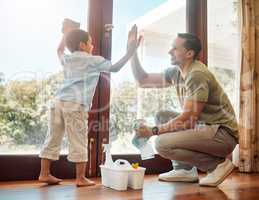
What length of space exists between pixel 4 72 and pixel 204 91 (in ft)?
4.02

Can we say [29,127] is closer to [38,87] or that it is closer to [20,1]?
[38,87]

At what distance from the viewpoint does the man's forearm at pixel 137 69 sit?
7.34 ft

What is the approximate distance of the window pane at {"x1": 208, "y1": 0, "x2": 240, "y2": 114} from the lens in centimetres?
281

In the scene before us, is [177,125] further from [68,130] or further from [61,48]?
[61,48]

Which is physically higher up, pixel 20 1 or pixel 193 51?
pixel 20 1

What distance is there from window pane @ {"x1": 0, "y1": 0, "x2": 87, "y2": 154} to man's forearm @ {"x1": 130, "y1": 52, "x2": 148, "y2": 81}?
51 cm

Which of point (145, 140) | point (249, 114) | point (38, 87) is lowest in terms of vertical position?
point (145, 140)

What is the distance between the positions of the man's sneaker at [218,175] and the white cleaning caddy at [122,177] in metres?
0.40

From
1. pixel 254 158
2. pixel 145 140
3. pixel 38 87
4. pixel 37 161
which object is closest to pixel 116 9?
pixel 38 87

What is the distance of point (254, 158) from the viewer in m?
2.57

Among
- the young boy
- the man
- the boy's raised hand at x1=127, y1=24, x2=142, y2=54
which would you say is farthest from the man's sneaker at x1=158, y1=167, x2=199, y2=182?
the boy's raised hand at x1=127, y1=24, x2=142, y2=54

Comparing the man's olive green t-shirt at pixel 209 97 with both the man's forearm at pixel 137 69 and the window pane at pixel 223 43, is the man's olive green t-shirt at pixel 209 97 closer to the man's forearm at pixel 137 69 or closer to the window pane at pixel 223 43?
the man's forearm at pixel 137 69

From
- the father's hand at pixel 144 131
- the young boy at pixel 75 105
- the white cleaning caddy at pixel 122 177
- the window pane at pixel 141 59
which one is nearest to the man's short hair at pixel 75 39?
the young boy at pixel 75 105

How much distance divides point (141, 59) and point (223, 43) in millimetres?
861
